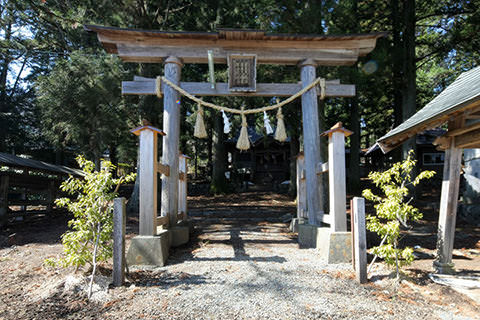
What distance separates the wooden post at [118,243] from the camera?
3.20m

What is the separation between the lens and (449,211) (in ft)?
12.1

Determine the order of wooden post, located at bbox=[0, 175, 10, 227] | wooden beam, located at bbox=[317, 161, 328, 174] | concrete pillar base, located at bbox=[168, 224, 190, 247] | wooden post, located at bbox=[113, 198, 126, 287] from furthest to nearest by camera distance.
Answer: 1. wooden post, located at bbox=[0, 175, 10, 227]
2. concrete pillar base, located at bbox=[168, 224, 190, 247]
3. wooden beam, located at bbox=[317, 161, 328, 174]
4. wooden post, located at bbox=[113, 198, 126, 287]

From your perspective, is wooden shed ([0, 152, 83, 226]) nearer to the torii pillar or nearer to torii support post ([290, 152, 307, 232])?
the torii pillar

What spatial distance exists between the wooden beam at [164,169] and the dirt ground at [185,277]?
4.57ft

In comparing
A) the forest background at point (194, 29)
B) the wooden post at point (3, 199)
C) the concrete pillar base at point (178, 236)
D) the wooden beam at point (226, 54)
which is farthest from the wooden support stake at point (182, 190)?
the wooden post at point (3, 199)

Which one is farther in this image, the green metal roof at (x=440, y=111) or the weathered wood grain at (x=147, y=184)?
the weathered wood grain at (x=147, y=184)

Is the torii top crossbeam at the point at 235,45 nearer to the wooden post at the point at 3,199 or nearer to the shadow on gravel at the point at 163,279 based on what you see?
the shadow on gravel at the point at 163,279

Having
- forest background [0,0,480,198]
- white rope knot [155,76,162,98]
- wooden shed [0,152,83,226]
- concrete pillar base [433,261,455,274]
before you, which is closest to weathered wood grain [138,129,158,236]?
white rope knot [155,76,162,98]

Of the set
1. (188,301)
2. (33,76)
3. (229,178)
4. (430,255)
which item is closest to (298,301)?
(188,301)

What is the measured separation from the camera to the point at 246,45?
5.35m

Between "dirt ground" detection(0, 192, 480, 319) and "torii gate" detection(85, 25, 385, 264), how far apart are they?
1237 mm

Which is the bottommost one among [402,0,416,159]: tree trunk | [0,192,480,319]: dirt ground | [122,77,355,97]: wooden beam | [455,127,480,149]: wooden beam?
[0,192,480,319]: dirt ground

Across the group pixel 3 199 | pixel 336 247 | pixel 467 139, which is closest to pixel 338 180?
pixel 336 247

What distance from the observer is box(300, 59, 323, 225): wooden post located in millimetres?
5137
